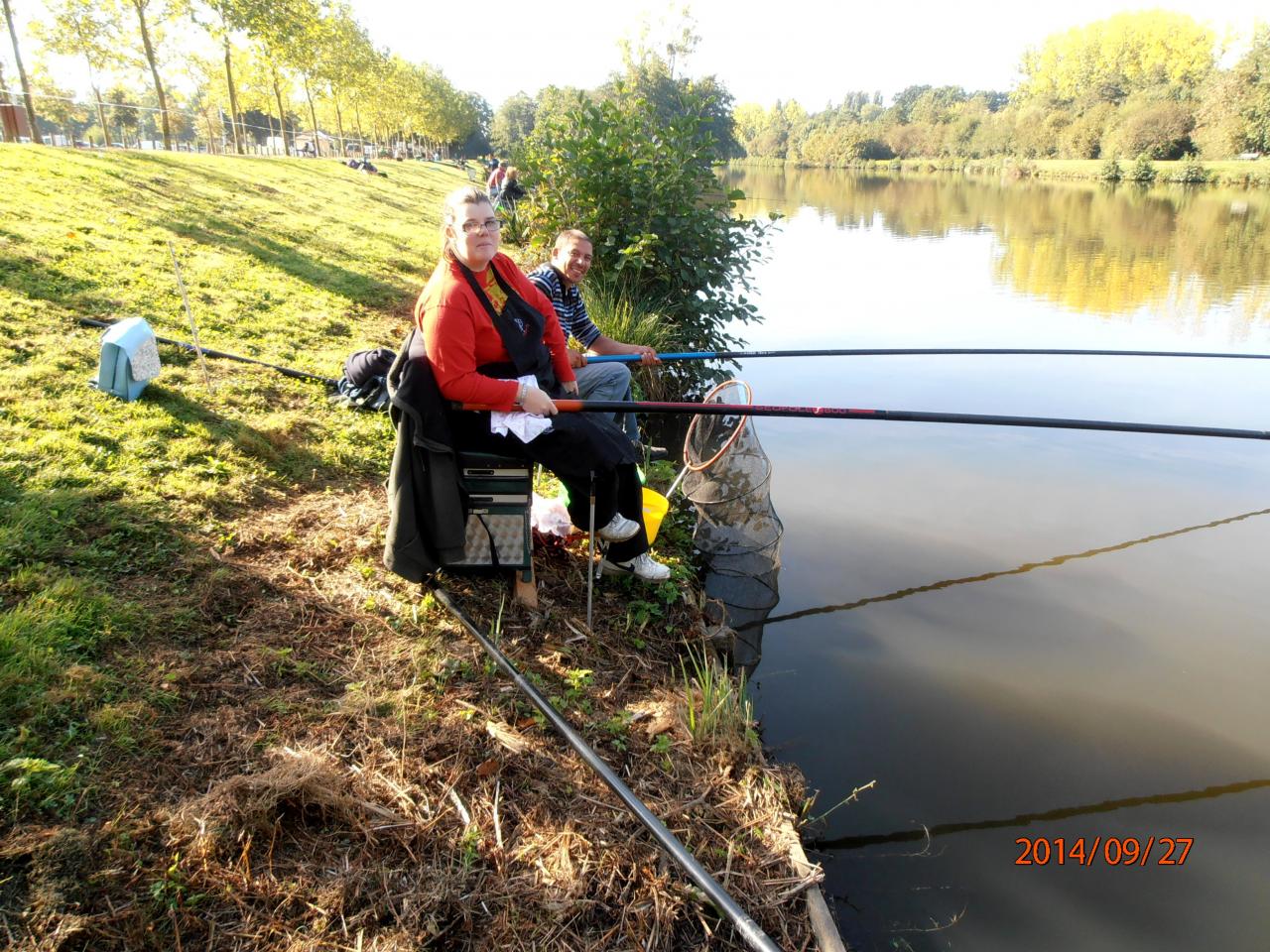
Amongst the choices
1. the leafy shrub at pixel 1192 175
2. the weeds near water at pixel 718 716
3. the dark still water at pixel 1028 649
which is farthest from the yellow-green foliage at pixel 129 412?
the leafy shrub at pixel 1192 175

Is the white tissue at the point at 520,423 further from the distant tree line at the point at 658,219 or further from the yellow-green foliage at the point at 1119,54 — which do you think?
the yellow-green foliage at the point at 1119,54

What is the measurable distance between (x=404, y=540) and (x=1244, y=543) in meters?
5.56

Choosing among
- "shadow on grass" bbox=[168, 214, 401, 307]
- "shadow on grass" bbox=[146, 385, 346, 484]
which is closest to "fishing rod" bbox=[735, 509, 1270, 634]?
"shadow on grass" bbox=[146, 385, 346, 484]

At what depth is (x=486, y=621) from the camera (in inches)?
140

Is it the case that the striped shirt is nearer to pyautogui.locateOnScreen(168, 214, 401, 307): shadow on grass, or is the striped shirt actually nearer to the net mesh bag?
the net mesh bag

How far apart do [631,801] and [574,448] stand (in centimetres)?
147

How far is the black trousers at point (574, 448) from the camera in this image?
10.7 feet

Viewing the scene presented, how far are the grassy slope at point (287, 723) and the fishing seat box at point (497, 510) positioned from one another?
250 millimetres

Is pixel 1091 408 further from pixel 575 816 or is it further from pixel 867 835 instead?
pixel 575 816

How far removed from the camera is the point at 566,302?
517 cm

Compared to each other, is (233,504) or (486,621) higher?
(233,504)

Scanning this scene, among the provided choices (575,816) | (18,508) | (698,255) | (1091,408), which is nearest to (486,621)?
(575,816)

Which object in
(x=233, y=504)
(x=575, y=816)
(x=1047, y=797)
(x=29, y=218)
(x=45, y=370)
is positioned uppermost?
(x=29, y=218)

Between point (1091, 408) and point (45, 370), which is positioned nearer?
point (45, 370)
